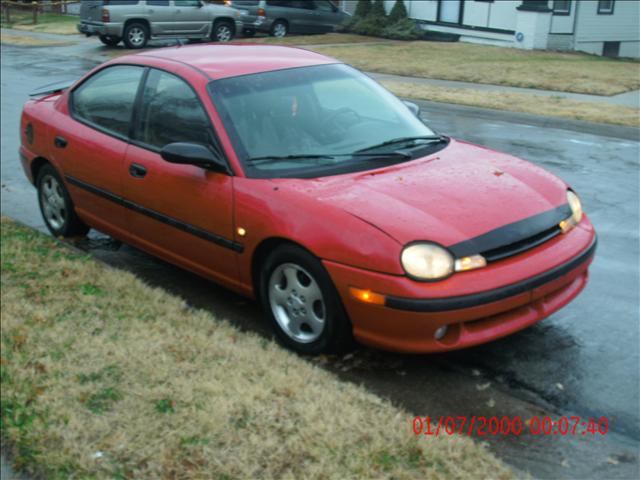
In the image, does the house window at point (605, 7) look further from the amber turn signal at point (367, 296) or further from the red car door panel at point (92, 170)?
the amber turn signal at point (367, 296)

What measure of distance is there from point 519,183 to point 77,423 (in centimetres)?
281

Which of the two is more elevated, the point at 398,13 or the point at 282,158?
the point at 282,158

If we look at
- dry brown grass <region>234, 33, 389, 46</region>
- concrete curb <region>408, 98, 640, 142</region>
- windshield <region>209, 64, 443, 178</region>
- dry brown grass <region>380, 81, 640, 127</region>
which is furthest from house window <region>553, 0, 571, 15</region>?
windshield <region>209, 64, 443, 178</region>

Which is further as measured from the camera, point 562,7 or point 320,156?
point 562,7

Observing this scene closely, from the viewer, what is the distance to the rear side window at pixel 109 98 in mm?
6180

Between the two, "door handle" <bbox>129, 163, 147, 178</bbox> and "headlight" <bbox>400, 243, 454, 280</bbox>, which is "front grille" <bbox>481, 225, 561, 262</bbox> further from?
"door handle" <bbox>129, 163, 147, 178</bbox>

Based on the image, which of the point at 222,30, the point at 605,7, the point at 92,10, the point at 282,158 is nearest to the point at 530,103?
the point at 282,158

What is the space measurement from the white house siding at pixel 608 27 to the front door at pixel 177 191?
2277 cm

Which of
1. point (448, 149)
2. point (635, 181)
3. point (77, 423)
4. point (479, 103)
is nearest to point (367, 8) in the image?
point (479, 103)

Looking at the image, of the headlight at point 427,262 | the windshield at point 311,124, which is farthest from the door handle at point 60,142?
the headlight at point 427,262

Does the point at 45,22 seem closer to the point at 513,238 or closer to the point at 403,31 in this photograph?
the point at 403,31

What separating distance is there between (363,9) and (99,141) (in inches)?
1007

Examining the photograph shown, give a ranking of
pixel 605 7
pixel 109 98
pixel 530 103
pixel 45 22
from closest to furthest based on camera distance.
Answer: pixel 109 98 < pixel 530 103 < pixel 605 7 < pixel 45 22

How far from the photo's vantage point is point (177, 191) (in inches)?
218
